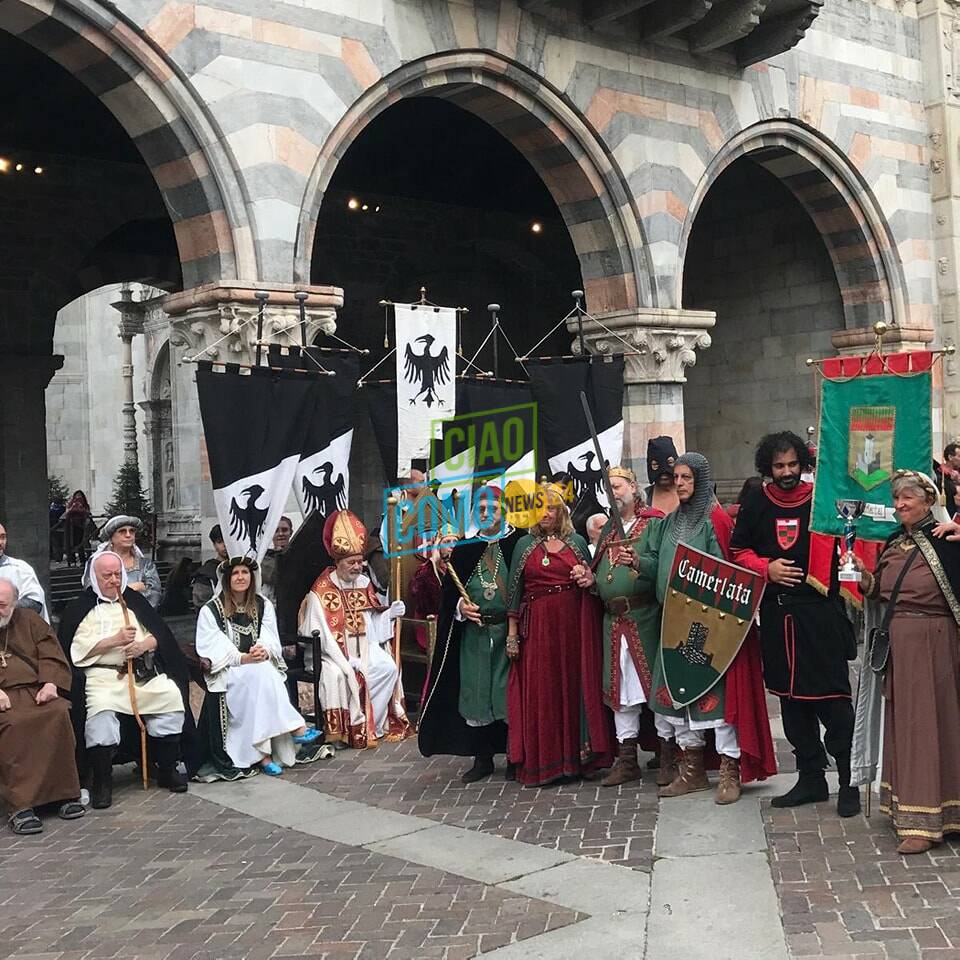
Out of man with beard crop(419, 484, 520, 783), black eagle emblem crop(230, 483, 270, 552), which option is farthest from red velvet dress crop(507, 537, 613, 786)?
black eagle emblem crop(230, 483, 270, 552)

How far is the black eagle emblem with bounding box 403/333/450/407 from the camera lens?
328 inches

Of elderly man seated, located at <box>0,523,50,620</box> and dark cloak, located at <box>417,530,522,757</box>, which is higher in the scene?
elderly man seated, located at <box>0,523,50,620</box>

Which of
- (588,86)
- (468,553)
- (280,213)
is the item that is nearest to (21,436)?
(280,213)

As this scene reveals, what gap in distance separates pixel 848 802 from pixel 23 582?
182 inches

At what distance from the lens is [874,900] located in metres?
4.52

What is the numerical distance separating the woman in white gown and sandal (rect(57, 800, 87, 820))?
2.75 feet

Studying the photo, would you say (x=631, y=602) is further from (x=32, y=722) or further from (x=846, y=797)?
(x=32, y=722)

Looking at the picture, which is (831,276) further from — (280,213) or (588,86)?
(280,213)

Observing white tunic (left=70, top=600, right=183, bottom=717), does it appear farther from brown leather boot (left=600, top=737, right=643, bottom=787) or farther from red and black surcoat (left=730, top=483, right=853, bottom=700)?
red and black surcoat (left=730, top=483, right=853, bottom=700)

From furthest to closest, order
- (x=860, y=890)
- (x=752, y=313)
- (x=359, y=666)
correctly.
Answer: (x=752, y=313) → (x=359, y=666) → (x=860, y=890)

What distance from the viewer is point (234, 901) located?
4.93 meters

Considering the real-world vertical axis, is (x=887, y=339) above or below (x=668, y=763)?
above

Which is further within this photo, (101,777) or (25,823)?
(101,777)

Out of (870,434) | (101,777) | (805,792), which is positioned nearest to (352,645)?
(101,777)
